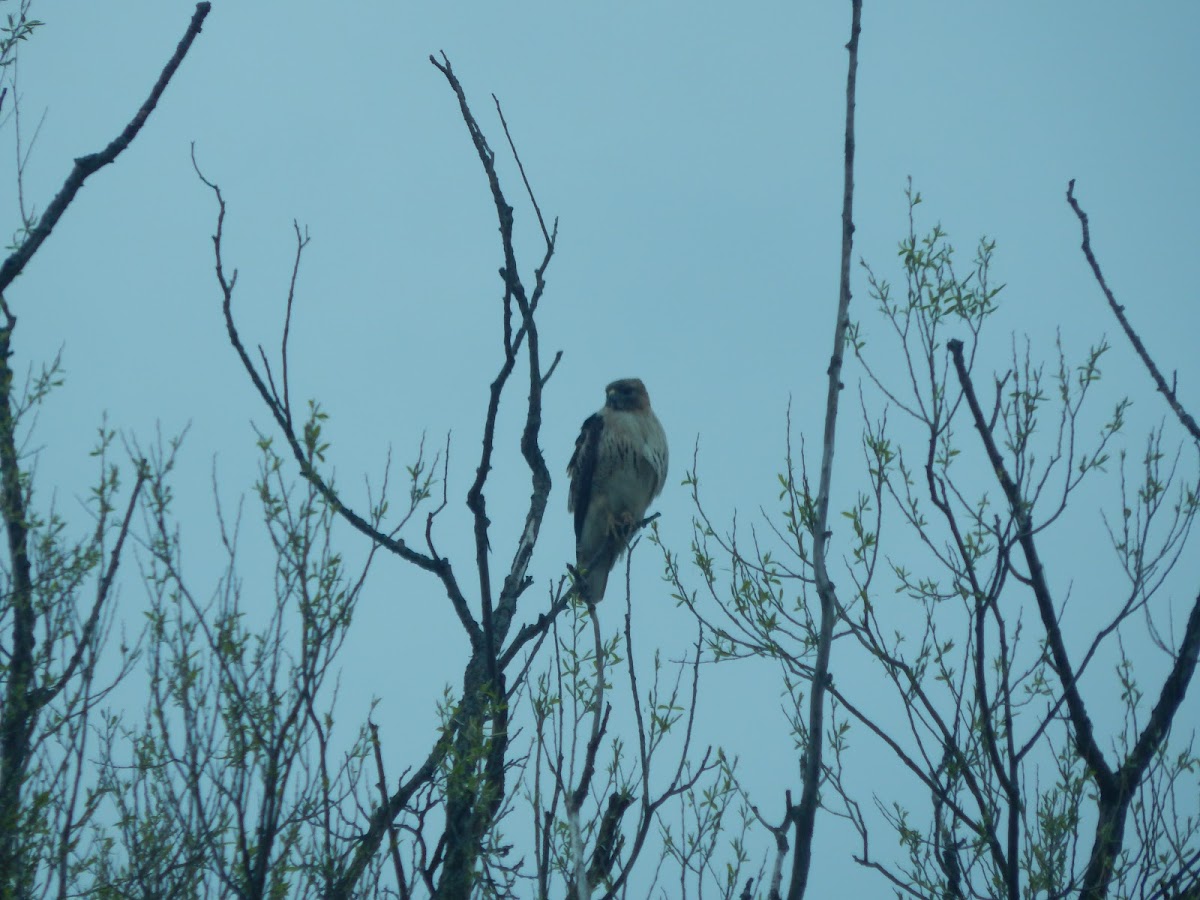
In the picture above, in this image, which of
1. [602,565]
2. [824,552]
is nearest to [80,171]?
[824,552]

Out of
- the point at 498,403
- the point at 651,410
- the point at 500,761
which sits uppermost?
the point at 651,410

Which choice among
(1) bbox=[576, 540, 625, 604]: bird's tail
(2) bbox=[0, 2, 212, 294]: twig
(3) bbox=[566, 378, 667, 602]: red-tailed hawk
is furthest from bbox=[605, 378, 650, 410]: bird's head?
(2) bbox=[0, 2, 212, 294]: twig

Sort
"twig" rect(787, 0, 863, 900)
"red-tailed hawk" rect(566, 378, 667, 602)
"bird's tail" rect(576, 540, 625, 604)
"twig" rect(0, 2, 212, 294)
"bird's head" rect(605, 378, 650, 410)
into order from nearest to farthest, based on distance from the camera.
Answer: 1. "twig" rect(787, 0, 863, 900)
2. "twig" rect(0, 2, 212, 294)
3. "bird's tail" rect(576, 540, 625, 604)
4. "red-tailed hawk" rect(566, 378, 667, 602)
5. "bird's head" rect(605, 378, 650, 410)

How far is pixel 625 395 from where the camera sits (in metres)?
9.02

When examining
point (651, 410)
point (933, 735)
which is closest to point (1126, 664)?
point (933, 735)

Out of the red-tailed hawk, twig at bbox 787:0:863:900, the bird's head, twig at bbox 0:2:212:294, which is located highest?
the bird's head

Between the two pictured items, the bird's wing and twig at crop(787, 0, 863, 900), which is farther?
the bird's wing

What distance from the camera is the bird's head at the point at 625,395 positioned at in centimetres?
900

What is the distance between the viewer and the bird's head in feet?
29.5

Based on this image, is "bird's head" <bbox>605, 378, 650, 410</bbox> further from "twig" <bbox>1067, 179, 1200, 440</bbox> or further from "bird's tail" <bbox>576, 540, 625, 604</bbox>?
"twig" <bbox>1067, 179, 1200, 440</bbox>

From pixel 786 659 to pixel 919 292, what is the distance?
47.0 inches

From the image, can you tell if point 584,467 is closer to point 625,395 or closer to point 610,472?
point 610,472

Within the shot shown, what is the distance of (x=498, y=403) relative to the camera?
3.31 metres

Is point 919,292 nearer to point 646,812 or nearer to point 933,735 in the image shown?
point 933,735
